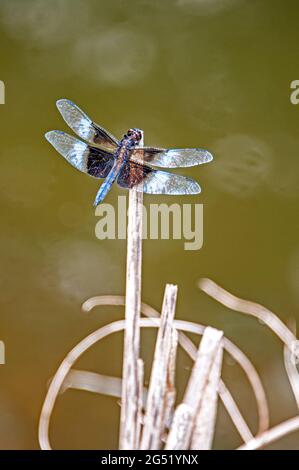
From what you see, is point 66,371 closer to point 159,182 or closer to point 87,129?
point 159,182

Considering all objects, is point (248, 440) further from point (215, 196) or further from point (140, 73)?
point (140, 73)

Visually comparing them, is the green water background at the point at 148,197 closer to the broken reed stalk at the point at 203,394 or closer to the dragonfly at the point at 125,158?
the dragonfly at the point at 125,158

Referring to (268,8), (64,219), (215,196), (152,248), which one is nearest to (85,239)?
(64,219)

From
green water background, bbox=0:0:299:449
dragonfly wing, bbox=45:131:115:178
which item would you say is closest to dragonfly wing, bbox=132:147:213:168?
dragonfly wing, bbox=45:131:115:178

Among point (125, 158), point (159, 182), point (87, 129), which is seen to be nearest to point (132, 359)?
point (159, 182)

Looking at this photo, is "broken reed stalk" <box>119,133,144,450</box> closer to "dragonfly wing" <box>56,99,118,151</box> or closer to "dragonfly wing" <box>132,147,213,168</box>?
"dragonfly wing" <box>132,147,213,168</box>

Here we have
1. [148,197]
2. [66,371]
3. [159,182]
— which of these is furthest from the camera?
[148,197]
